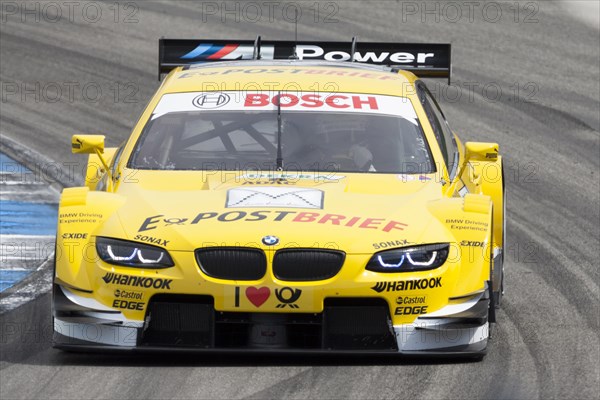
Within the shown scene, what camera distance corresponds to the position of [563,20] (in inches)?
696

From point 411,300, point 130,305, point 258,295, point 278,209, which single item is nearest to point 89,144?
point 278,209

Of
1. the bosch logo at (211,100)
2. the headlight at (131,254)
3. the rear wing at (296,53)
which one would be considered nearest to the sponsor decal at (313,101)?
the bosch logo at (211,100)

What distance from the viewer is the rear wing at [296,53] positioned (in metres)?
10.3

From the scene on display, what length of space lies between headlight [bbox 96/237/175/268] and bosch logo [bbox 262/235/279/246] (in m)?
0.45

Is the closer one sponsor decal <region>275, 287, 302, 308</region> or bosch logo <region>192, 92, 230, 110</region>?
sponsor decal <region>275, 287, 302, 308</region>

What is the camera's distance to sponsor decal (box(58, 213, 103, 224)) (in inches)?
286

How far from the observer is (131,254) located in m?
6.99

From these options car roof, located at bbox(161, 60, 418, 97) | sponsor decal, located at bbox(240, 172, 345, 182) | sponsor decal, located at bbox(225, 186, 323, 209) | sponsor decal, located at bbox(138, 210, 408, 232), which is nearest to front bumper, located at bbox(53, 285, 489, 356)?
sponsor decal, located at bbox(138, 210, 408, 232)

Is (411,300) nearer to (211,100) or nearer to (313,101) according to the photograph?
(313,101)

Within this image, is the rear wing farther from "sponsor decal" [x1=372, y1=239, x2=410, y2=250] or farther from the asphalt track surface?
"sponsor decal" [x1=372, y1=239, x2=410, y2=250]

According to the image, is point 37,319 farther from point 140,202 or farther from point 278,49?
point 278,49

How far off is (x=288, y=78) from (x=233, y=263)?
2.25 m

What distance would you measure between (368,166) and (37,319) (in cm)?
202

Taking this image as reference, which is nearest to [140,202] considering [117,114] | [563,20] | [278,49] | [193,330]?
[193,330]
